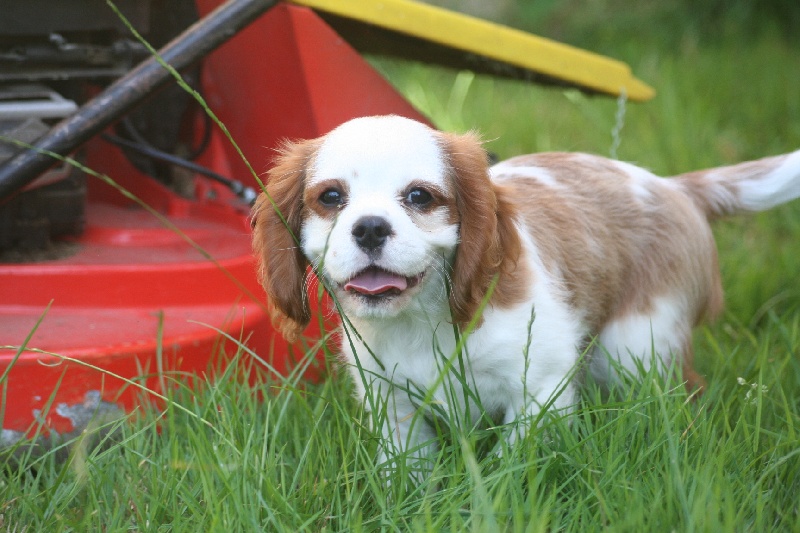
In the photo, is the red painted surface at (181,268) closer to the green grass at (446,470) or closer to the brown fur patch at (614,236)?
the green grass at (446,470)

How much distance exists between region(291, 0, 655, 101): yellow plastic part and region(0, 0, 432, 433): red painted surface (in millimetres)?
152

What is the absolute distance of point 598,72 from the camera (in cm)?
301

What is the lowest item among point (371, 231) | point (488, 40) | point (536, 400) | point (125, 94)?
point (536, 400)

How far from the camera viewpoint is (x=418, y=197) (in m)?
1.98

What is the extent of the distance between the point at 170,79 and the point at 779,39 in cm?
518

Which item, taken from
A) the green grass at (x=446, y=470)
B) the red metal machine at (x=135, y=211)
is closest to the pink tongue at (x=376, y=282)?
the green grass at (x=446, y=470)

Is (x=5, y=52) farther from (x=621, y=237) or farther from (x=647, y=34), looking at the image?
(x=647, y=34)

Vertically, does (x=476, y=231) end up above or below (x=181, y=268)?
above

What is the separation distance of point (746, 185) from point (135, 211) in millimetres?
1877

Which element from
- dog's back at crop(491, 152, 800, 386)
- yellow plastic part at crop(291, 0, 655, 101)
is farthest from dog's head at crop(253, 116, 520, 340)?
yellow plastic part at crop(291, 0, 655, 101)

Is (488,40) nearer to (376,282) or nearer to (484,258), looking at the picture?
(484,258)

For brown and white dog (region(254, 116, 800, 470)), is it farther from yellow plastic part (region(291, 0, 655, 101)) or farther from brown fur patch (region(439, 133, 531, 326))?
yellow plastic part (region(291, 0, 655, 101))

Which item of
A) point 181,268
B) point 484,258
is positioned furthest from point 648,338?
point 181,268

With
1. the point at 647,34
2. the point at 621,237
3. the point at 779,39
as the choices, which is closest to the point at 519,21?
the point at 647,34
